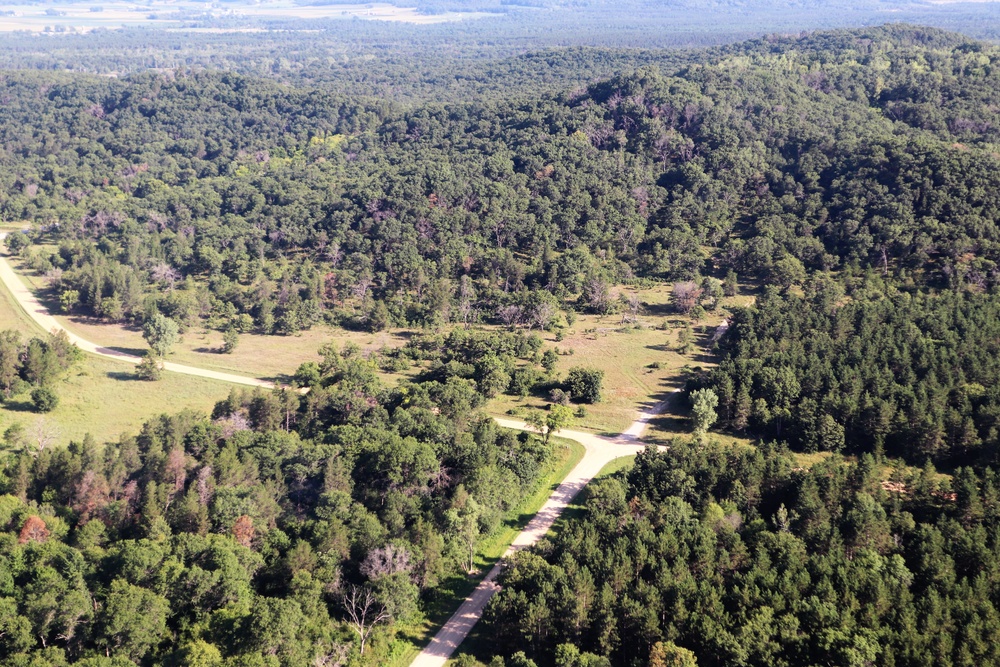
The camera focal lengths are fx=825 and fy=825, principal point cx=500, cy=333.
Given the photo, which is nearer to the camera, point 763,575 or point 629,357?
point 763,575

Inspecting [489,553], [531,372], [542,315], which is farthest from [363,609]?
[542,315]

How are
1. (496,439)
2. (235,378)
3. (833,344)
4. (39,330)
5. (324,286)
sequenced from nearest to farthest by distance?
(496,439)
(833,344)
(235,378)
(39,330)
(324,286)

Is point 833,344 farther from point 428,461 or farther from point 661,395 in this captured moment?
point 428,461

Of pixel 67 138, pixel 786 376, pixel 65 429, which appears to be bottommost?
pixel 65 429

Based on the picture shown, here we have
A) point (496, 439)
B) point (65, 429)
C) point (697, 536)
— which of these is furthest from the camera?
point (65, 429)

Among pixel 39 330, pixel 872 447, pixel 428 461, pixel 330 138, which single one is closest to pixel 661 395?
pixel 872 447

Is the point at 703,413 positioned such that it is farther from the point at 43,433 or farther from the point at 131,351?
the point at 131,351

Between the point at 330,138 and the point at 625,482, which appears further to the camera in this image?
the point at 330,138
